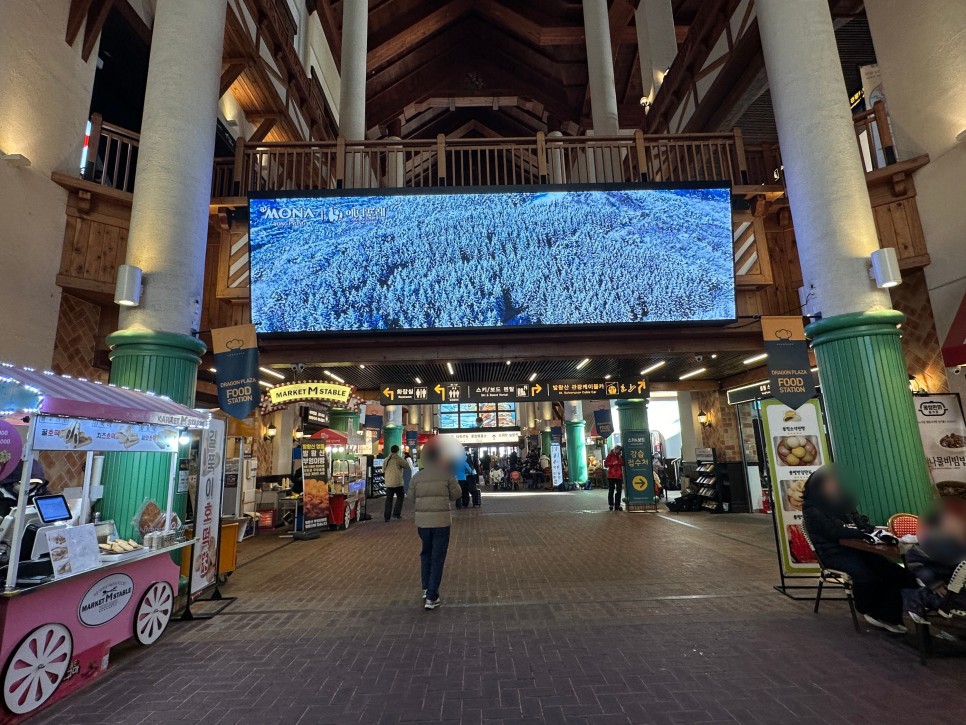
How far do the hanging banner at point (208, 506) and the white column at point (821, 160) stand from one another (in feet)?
22.6

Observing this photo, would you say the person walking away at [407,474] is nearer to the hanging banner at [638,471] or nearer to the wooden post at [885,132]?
the hanging banner at [638,471]

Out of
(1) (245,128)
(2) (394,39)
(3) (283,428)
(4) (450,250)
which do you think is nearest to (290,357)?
(4) (450,250)

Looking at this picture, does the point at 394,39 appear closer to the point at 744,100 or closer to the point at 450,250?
the point at 744,100

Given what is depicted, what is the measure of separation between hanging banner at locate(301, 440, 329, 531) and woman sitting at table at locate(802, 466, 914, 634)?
849cm

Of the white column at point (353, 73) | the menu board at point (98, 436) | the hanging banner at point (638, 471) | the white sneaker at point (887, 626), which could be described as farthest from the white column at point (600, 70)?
the menu board at point (98, 436)

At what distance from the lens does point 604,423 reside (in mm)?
20094

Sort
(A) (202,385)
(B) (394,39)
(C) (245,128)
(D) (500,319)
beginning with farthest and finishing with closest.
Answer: (B) (394,39) → (C) (245,128) → (A) (202,385) → (D) (500,319)

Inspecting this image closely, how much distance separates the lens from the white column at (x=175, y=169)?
568 centimetres

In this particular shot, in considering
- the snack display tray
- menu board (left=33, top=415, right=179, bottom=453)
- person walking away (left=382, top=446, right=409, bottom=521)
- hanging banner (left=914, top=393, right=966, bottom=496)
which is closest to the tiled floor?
the snack display tray

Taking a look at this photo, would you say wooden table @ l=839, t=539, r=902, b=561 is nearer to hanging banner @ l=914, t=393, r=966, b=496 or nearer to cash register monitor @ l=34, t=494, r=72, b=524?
hanging banner @ l=914, t=393, r=966, b=496

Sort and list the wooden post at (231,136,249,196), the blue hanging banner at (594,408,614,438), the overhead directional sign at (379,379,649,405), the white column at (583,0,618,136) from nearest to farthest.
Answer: the wooden post at (231,136,249,196) → the overhead directional sign at (379,379,649,405) → the white column at (583,0,618,136) → the blue hanging banner at (594,408,614,438)

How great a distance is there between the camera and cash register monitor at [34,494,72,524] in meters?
3.39

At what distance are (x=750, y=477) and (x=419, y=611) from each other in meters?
10.3

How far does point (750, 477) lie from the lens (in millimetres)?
12281
